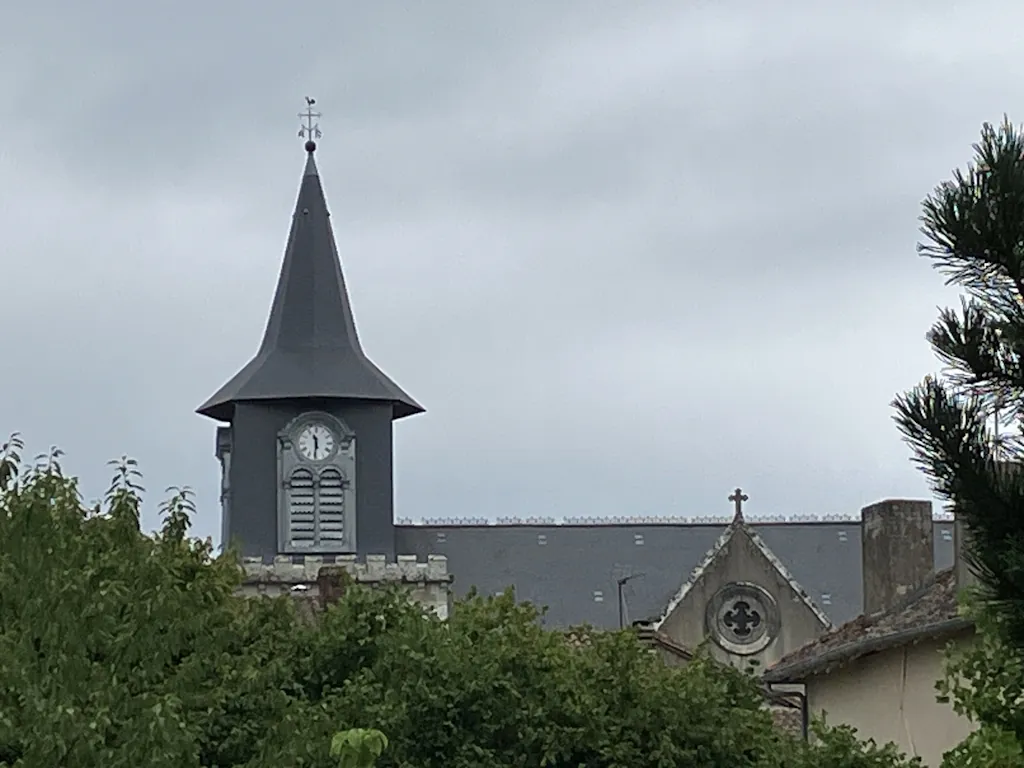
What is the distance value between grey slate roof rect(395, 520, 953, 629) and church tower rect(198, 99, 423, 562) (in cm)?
214

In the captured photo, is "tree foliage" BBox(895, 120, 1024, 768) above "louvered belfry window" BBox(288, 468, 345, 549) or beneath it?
beneath

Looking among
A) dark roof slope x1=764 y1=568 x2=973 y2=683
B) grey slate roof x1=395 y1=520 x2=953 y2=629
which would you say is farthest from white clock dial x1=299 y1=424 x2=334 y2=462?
dark roof slope x1=764 y1=568 x2=973 y2=683

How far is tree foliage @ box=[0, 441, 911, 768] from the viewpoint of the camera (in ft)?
56.6

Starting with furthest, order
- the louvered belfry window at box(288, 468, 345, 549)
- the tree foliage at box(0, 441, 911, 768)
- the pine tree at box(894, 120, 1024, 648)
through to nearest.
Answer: the louvered belfry window at box(288, 468, 345, 549), the tree foliage at box(0, 441, 911, 768), the pine tree at box(894, 120, 1024, 648)

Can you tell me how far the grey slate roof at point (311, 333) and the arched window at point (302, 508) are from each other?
2.65m

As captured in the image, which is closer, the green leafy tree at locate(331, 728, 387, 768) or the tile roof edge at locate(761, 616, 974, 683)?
the green leafy tree at locate(331, 728, 387, 768)

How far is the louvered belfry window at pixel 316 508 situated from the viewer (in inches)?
2434

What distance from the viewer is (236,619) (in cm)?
2014

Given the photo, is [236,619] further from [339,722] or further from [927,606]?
[927,606]

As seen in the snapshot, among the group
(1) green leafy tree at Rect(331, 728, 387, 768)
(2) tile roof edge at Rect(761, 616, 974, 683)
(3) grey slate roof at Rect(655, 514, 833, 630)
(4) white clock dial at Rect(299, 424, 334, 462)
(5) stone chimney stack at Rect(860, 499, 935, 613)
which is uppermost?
(4) white clock dial at Rect(299, 424, 334, 462)

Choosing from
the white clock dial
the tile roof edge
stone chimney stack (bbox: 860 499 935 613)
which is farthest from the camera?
the white clock dial

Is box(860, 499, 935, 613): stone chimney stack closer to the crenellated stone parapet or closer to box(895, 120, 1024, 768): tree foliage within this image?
box(895, 120, 1024, 768): tree foliage

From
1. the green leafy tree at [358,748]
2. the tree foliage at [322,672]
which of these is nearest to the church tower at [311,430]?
the tree foliage at [322,672]

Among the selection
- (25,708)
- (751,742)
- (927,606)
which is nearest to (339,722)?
(25,708)
